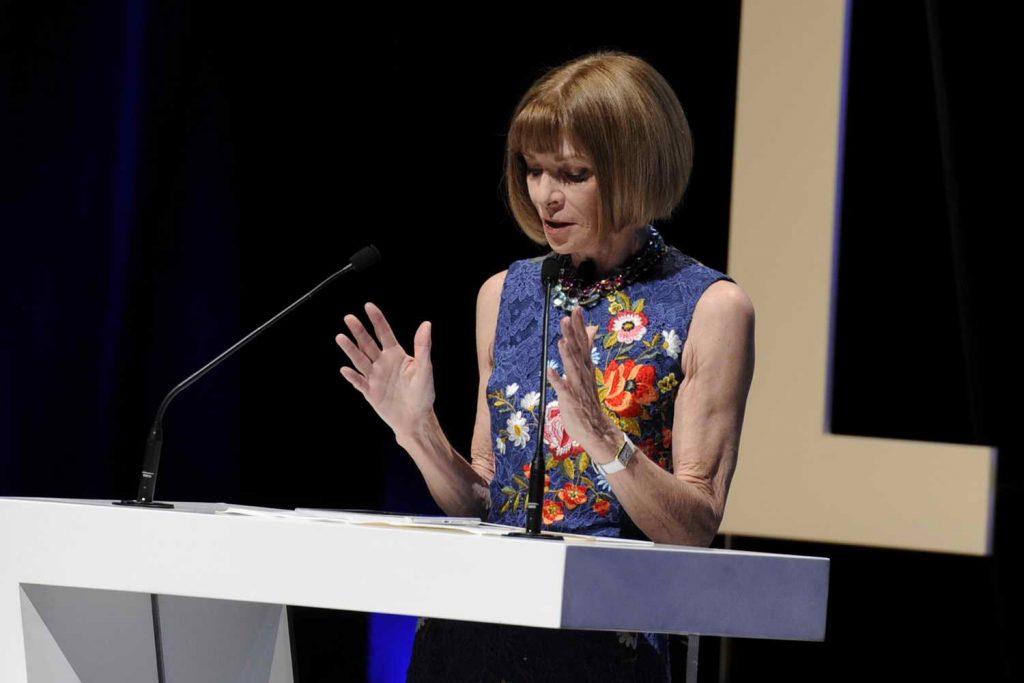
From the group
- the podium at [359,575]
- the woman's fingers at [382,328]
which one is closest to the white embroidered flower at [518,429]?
the woman's fingers at [382,328]

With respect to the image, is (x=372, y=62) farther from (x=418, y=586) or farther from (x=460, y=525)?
(x=418, y=586)

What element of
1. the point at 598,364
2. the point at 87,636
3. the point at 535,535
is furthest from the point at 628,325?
the point at 87,636

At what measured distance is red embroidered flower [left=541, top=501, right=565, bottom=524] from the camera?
175 centimetres

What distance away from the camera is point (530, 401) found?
1.81m

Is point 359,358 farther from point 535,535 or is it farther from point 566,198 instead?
point 535,535

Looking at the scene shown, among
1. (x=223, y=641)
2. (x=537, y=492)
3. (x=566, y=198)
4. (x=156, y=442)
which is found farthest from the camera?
(x=566, y=198)

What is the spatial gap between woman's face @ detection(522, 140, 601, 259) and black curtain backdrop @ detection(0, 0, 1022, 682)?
139 centimetres

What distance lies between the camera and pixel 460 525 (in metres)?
1.49

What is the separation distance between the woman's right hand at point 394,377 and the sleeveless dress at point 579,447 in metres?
0.13

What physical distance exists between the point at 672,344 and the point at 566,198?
26 cm

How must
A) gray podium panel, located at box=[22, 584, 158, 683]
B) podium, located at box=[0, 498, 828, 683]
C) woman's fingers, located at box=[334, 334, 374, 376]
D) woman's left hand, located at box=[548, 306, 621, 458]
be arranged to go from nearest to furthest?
podium, located at box=[0, 498, 828, 683] → gray podium panel, located at box=[22, 584, 158, 683] → woman's left hand, located at box=[548, 306, 621, 458] → woman's fingers, located at box=[334, 334, 374, 376]

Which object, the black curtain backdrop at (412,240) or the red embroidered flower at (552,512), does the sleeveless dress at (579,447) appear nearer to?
the red embroidered flower at (552,512)

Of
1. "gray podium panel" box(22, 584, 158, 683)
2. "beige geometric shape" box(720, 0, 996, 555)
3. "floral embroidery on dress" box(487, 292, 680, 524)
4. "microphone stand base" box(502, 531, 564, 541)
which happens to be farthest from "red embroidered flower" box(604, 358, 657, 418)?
"beige geometric shape" box(720, 0, 996, 555)

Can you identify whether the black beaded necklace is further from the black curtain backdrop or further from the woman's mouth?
the black curtain backdrop
